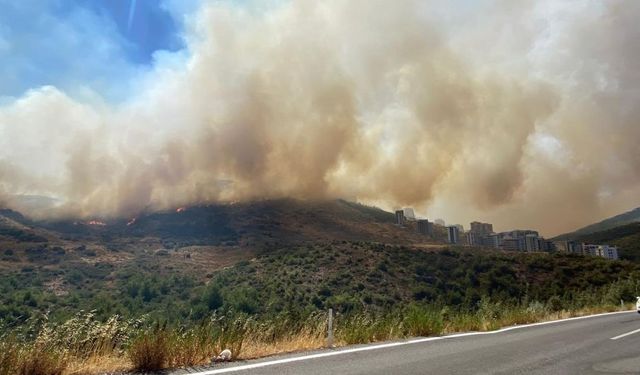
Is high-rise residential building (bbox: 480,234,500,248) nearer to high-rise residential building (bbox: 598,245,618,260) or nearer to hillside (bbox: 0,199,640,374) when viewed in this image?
high-rise residential building (bbox: 598,245,618,260)

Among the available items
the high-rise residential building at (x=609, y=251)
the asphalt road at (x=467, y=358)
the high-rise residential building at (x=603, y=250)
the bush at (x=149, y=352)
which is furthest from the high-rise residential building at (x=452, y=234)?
the bush at (x=149, y=352)

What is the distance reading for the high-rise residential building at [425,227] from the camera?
6479 inches

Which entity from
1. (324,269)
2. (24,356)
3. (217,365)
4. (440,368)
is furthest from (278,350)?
(324,269)

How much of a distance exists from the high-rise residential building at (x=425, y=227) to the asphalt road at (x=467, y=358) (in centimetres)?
15692

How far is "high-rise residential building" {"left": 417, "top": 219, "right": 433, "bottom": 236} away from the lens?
16457 centimetres

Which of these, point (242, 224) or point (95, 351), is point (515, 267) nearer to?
point (95, 351)

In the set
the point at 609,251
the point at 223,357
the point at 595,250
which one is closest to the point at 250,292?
the point at 223,357

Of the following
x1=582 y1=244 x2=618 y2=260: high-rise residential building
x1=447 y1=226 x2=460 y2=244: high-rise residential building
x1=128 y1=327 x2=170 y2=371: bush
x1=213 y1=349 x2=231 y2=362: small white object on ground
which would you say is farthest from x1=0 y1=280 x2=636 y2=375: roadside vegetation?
x1=447 y1=226 x2=460 y2=244: high-rise residential building

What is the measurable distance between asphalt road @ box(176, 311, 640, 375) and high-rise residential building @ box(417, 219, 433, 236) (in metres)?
157

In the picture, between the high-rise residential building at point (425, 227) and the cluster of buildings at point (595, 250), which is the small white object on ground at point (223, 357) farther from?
the high-rise residential building at point (425, 227)

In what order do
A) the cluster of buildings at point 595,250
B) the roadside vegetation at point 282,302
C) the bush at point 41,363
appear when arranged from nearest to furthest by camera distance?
the bush at point 41,363 → the roadside vegetation at point 282,302 → the cluster of buildings at point 595,250

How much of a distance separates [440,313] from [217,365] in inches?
331

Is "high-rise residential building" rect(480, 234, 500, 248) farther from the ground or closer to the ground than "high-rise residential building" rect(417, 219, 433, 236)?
closer to the ground

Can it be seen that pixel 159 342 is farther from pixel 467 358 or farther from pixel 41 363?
pixel 467 358
